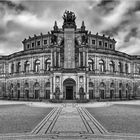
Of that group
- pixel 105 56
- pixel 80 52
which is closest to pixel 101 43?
pixel 105 56

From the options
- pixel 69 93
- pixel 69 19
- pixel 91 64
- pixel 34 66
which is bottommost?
pixel 69 93

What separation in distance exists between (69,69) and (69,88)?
18.0 ft

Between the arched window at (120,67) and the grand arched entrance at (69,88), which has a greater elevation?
the arched window at (120,67)

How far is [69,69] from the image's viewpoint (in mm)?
44250

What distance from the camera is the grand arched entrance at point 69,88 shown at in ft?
149

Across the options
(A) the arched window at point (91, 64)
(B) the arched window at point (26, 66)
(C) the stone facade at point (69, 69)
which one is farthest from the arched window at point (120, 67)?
(B) the arched window at point (26, 66)

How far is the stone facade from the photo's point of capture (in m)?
44.5

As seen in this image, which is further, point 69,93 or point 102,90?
point 102,90

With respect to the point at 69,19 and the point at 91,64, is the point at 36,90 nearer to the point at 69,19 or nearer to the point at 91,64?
the point at 91,64

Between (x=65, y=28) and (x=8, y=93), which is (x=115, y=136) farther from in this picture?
(x=8, y=93)

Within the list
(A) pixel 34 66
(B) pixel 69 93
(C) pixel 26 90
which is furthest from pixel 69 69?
(C) pixel 26 90

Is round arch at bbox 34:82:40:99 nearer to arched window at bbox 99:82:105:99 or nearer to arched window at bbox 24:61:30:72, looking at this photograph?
arched window at bbox 24:61:30:72

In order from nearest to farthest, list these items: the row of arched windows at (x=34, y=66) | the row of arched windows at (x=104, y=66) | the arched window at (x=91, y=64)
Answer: the arched window at (x=91, y=64), the row of arched windows at (x=104, y=66), the row of arched windows at (x=34, y=66)

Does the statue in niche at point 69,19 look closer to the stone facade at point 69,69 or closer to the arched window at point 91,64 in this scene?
the stone facade at point 69,69
